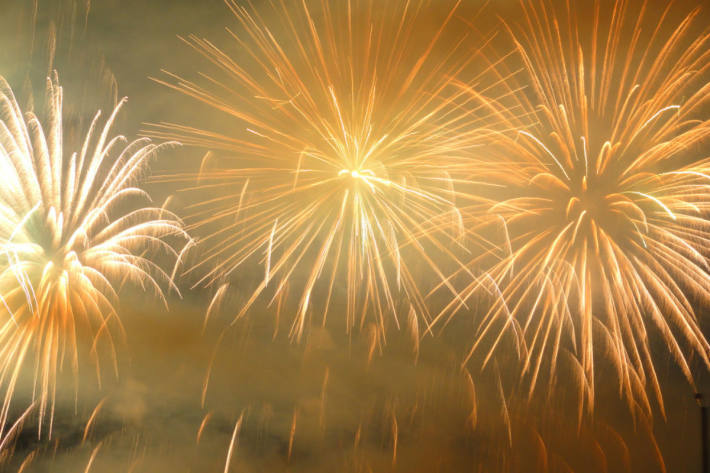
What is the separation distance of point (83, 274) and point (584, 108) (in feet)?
38.9

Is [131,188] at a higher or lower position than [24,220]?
higher

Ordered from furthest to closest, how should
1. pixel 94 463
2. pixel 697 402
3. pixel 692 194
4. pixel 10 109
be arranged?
pixel 94 463, pixel 10 109, pixel 692 194, pixel 697 402

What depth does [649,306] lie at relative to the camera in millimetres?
15219

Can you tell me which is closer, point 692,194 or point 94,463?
point 692,194

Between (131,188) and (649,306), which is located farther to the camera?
(131,188)

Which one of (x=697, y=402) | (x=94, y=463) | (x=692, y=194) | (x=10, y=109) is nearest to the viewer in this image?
(x=697, y=402)

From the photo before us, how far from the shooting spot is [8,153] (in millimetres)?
16047

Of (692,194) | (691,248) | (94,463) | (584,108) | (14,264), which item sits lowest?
(94,463)

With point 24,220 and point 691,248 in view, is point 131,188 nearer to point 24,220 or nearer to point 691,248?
point 24,220

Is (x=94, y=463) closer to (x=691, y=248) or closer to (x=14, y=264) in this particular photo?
(x=14, y=264)

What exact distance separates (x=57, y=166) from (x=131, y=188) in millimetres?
1681

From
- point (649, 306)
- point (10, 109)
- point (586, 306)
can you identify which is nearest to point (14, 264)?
point (10, 109)

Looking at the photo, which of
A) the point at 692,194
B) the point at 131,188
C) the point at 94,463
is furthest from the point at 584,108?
the point at 94,463

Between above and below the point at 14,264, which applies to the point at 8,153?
above
